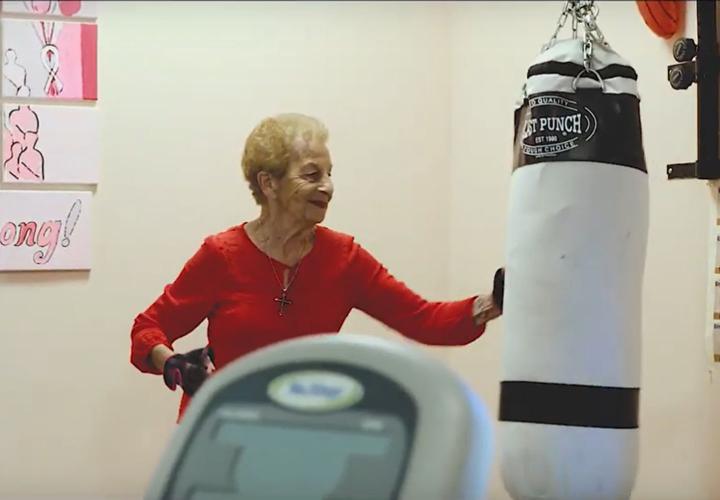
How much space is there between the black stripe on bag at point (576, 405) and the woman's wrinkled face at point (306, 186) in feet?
1.92

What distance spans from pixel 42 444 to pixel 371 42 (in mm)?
1383

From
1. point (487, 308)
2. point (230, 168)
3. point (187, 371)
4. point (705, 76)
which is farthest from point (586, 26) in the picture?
point (230, 168)

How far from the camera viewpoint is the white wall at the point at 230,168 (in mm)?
2717

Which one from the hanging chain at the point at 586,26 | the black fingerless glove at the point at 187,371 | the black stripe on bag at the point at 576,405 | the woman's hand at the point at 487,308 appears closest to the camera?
the black stripe on bag at the point at 576,405

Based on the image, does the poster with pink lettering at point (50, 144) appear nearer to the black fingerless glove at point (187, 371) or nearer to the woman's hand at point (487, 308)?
the black fingerless glove at point (187, 371)

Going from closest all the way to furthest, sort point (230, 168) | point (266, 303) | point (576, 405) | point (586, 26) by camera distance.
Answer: point (576, 405) < point (586, 26) < point (266, 303) < point (230, 168)

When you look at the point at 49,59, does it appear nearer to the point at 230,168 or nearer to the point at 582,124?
the point at 230,168

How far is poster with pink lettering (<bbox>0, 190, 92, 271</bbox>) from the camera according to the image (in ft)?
8.77

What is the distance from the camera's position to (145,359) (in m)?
2.02

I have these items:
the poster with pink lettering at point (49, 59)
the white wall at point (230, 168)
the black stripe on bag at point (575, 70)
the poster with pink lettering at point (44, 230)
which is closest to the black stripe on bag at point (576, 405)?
the black stripe on bag at point (575, 70)

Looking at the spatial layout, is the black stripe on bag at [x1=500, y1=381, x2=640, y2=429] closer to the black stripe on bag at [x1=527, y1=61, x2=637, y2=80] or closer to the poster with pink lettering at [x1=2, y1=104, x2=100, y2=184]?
the black stripe on bag at [x1=527, y1=61, x2=637, y2=80]

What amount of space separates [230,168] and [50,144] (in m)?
0.46

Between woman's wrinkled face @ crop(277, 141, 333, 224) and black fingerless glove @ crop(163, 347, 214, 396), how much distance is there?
0.35 m

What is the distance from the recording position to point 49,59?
2721mm
